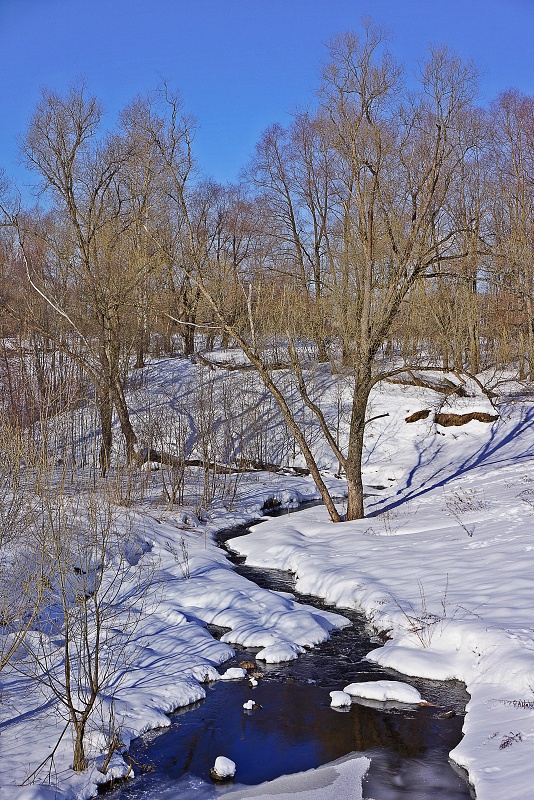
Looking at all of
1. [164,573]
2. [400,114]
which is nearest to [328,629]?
[164,573]

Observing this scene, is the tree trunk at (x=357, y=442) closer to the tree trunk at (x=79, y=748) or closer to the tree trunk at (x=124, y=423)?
the tree trunk at (x=124, y=423)

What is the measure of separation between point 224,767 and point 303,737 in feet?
3.23

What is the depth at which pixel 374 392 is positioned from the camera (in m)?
25.9

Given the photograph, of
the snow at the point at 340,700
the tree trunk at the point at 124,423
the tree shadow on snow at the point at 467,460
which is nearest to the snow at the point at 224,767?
the snow at the point at 340,700

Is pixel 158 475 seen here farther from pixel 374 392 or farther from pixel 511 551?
pixel 511 551

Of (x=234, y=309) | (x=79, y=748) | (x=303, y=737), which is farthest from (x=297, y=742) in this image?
(x=234, y=309)

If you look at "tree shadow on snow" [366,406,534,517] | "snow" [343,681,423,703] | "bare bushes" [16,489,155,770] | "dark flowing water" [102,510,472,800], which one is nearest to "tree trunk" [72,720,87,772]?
"bare bushes" [16,489,155,770]

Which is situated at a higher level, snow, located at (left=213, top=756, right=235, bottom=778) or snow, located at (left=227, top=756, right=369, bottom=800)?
snow, located at (left=213, top=756, right=235, bottom=778)

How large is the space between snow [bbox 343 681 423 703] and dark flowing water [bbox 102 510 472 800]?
12 cm

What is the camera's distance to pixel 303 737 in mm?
6668

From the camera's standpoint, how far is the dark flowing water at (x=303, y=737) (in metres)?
5.84

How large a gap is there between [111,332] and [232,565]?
374 inches

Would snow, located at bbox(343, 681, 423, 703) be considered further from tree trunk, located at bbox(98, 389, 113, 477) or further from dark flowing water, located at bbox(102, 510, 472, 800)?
tree trunk, located at bbox(98, 389, 113, 477)

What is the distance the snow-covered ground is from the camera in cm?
612
